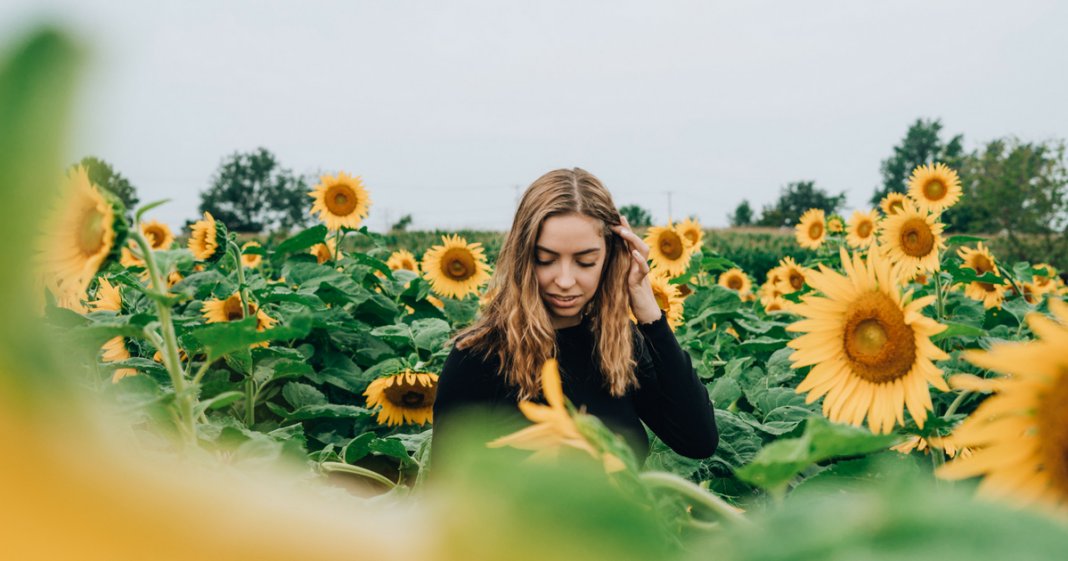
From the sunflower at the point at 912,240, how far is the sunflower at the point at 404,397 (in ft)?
6.90

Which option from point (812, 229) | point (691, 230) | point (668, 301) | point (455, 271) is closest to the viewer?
point (668, 301)

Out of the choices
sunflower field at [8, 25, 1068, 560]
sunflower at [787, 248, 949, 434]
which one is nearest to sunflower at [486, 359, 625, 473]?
sunflower field at [8, 25, 1068, 560]

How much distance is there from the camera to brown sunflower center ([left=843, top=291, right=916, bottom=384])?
4.53 ft

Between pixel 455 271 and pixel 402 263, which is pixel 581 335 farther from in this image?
pixel 402 263

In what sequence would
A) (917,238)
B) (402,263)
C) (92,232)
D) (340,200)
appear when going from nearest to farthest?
(92,232)
(917,238)
(340,200)
(402,263)

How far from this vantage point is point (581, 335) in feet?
8.09

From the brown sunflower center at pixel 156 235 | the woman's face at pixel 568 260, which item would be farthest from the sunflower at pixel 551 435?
the brown sunflower center at pixel 156 235

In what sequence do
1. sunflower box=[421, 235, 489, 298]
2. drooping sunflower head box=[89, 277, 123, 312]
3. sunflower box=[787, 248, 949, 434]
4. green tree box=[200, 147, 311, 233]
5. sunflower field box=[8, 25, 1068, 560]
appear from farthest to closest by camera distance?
green tree box=[200, 147, 311, 233] < sunflower box=[421, 235, 489, 298] < drooping sunflower head box=[89, 277, 123, 312] < sunflower box=[787, 248, 949, 434] < sunflower field box=[8, 25, 1068, 560]

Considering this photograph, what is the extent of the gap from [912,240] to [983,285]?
1.43 m

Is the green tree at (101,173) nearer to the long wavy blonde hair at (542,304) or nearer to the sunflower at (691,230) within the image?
the long wavy blonde hair at (542,304)

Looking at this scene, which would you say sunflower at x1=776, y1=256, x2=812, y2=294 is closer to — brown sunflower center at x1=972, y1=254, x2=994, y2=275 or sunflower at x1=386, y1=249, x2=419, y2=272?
brown sunflower center at x1=972, y1=254, x2=994, y2=275

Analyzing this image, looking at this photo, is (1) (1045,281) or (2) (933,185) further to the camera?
(1) (1045,281)

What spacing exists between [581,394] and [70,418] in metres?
2.17

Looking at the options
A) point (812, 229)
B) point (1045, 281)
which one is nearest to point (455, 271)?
point (1045, 281)
